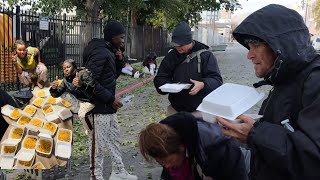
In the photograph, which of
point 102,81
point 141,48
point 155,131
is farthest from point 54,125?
point 141,48

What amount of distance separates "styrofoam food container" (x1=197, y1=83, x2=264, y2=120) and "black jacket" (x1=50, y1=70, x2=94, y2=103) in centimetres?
248

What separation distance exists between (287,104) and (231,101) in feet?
0.78

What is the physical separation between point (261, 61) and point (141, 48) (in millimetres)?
22245

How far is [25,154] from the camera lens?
412cm

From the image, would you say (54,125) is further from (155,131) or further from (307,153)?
(307,153)

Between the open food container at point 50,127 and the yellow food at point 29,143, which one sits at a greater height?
the open food container at point 50,127

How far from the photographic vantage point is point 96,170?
4773 millimetres

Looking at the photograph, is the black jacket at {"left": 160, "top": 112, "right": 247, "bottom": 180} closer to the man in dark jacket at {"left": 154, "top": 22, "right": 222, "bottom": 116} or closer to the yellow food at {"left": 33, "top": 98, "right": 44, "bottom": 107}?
the man in dark jacket at {"left": 154, "top": 22, "right": 222, "bottom": 116}

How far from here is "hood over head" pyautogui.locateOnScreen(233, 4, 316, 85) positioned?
1.71 meters

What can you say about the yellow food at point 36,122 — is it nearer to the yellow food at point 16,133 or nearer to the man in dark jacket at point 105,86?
the yellow food at point 16,133

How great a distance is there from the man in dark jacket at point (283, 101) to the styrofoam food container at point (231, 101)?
40mm

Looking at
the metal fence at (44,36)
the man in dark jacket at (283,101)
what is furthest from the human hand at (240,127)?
the metal fence at (44,36)

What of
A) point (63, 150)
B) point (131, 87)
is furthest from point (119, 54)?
point (131, 87)

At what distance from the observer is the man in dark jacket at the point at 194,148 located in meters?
2.13
